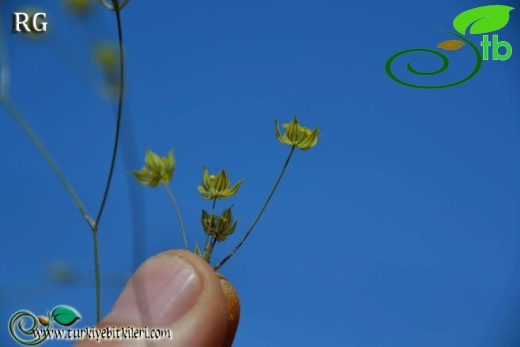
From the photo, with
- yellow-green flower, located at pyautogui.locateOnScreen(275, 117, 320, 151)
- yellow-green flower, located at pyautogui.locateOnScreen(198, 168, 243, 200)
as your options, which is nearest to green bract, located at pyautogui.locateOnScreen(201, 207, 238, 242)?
yellow-green flower, located at pyautogui.locateOnScreen(198, 168, 243, 200)

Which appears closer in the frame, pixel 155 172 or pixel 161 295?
pixel 155 172

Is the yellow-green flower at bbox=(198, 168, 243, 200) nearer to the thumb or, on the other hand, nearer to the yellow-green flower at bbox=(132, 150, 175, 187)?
the thumb

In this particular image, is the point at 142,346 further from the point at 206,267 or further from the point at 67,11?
the point at 67,11

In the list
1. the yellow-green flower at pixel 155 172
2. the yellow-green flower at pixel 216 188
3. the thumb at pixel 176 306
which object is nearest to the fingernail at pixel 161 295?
the thumb at pixel 176 306

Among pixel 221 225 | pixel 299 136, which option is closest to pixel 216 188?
pixel 221 225

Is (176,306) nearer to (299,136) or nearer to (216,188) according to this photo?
(216,188)

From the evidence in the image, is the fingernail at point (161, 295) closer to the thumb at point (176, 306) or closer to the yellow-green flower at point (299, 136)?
the thumb at point (176, 306)

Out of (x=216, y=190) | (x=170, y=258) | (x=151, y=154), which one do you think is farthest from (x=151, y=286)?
(x=151, y=154)
